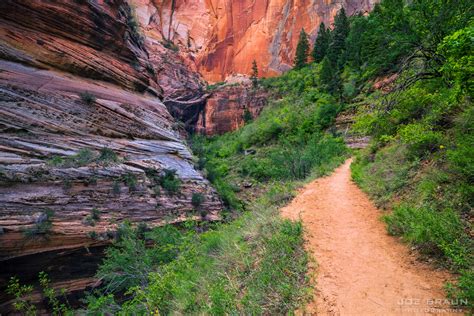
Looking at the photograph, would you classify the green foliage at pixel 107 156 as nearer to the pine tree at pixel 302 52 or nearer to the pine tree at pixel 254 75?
the pine tree at pixel 254 75

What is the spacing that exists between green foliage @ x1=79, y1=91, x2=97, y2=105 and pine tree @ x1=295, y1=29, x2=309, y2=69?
112 feet

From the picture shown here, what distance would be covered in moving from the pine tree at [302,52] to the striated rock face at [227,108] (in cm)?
785

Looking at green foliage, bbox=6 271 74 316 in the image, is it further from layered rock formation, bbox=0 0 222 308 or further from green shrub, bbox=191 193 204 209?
green shrub, bbox=191 193 204 209

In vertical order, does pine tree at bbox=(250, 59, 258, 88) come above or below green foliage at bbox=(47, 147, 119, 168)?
above

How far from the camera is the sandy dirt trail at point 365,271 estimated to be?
2.69 metres

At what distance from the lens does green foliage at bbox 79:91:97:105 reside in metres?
14.2

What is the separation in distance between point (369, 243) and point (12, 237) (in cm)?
1239

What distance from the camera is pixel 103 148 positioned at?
44.7 ft

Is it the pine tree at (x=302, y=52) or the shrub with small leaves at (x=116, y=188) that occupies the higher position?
the pine tree at (x=302, y=52)

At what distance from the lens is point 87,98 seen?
559 inches

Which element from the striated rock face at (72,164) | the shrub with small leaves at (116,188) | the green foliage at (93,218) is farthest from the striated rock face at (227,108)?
the green foliage at (93,218)

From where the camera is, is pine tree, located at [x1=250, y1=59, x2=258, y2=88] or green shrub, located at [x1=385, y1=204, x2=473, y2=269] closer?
green shrub, located at [x1=385, y1=204, x2=473, y2=269]

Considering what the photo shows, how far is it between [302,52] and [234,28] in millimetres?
18940

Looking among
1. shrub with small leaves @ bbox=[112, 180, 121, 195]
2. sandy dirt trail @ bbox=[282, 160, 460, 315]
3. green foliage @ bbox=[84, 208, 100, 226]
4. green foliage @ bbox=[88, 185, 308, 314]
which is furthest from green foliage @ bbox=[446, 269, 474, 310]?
shrub with small leaves @ bbox=[112, 180, 121, 195]
